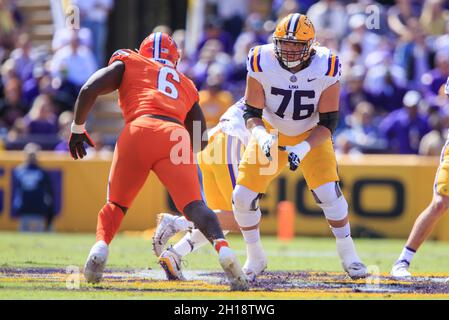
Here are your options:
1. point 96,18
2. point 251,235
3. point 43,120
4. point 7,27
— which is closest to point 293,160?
point 251,235

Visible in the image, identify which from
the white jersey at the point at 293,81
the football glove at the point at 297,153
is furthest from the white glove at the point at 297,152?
the white jersey at the point at 293,81

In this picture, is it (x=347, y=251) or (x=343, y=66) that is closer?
(x=347, y=251)

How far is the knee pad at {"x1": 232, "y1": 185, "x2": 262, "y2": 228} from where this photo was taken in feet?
24.2

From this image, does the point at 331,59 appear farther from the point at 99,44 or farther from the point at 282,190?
the point at 99,44

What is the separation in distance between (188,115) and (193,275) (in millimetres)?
1303

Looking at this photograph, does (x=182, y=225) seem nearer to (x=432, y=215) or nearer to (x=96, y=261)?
(x=96, y=261)

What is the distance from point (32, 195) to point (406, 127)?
5.24 metres

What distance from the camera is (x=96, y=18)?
16359 mm

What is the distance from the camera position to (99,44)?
16.5 m

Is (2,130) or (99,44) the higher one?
(99,44)

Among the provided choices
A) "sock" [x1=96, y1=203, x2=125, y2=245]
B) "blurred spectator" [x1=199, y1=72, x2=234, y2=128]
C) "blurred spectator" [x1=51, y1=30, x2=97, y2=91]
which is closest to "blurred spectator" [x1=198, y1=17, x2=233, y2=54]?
"blurred spectator" [x1=51, y1=30, x2=97, y2=91]
